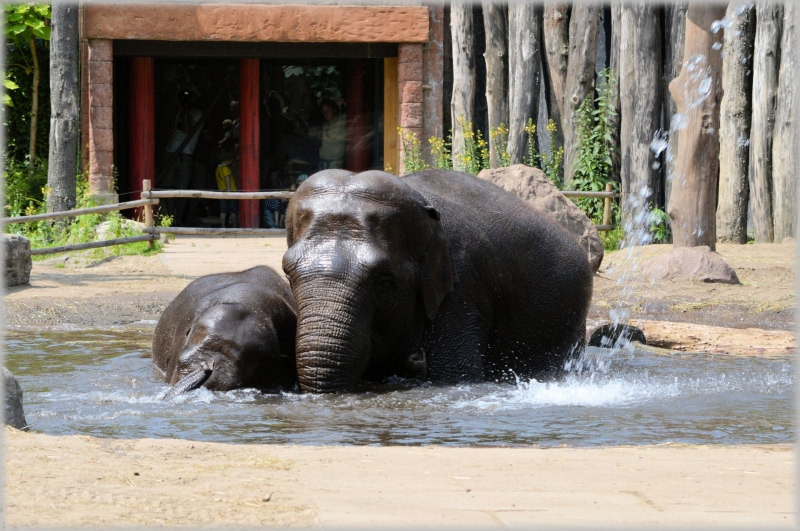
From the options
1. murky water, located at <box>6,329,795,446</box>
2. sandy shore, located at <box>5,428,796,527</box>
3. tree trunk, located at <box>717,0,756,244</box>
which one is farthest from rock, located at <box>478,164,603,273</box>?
sandy shore, located at <box>5,428,796,527</box>

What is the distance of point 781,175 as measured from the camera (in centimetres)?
1512

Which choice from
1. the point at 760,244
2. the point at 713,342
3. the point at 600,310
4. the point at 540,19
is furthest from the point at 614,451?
the point at 540,19

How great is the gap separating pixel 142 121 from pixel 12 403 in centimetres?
1435

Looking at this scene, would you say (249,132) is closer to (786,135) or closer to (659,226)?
(659,226)

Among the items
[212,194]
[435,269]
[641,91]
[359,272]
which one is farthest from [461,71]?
[359,272]

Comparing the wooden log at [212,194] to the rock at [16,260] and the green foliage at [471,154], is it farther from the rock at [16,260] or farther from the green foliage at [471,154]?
the rock at [16,260]

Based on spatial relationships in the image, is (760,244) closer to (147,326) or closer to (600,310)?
(600,310)

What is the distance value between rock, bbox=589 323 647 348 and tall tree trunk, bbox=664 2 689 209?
527cm

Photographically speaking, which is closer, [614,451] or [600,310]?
[614,451]

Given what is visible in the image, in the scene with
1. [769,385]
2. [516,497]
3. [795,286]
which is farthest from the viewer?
[795,286]

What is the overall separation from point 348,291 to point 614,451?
2.34 meters

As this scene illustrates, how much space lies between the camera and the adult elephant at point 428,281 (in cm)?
690

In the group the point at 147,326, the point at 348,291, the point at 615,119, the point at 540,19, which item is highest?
the point at 540,19

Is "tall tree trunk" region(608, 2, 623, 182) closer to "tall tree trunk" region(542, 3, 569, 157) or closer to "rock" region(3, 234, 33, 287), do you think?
"tall tree trunk" region(542, 3, 569, 157)
